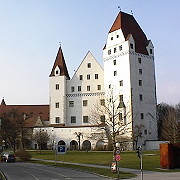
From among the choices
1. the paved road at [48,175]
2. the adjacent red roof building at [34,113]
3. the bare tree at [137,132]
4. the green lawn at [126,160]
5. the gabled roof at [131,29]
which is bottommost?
the green lawn at [126,160]

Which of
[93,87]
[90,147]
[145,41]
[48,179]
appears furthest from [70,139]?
[48,179]

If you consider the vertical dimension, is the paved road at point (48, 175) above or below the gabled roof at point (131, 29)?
below

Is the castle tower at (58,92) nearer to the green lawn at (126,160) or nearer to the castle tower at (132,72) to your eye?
the castle tower at (132,72)

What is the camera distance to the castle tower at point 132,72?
74625 millimetres

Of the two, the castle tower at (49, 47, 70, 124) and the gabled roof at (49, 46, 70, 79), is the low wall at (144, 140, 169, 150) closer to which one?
the castle tower at (49, 47, 70, 124)

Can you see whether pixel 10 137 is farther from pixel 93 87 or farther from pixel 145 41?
pixel 145 41

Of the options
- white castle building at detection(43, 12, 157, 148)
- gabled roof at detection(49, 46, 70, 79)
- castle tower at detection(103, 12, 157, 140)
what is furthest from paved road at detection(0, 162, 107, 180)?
gabled roof at detection(49, 46, 70, 79)

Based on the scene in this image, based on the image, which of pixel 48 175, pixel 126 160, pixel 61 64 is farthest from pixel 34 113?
pixel 48 175

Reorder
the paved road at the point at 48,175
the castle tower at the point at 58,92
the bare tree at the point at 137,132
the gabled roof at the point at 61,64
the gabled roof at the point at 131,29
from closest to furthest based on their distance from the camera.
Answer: the paved road at the point at 48,175, the bare tree at the point at 137,132, the gabled roof at the point at 131,29, the castle tower at the point at 58,92, the gabled roof at the point at 61,64

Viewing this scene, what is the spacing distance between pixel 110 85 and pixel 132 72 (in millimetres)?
6208

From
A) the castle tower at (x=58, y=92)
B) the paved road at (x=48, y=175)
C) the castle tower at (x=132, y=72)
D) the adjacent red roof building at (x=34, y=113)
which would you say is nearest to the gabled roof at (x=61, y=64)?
the castle tower at (x=58, y=92)

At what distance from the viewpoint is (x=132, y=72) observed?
74.8 m

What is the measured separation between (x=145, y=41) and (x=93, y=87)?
1632cm

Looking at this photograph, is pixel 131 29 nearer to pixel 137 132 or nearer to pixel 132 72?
pixel 132 72
